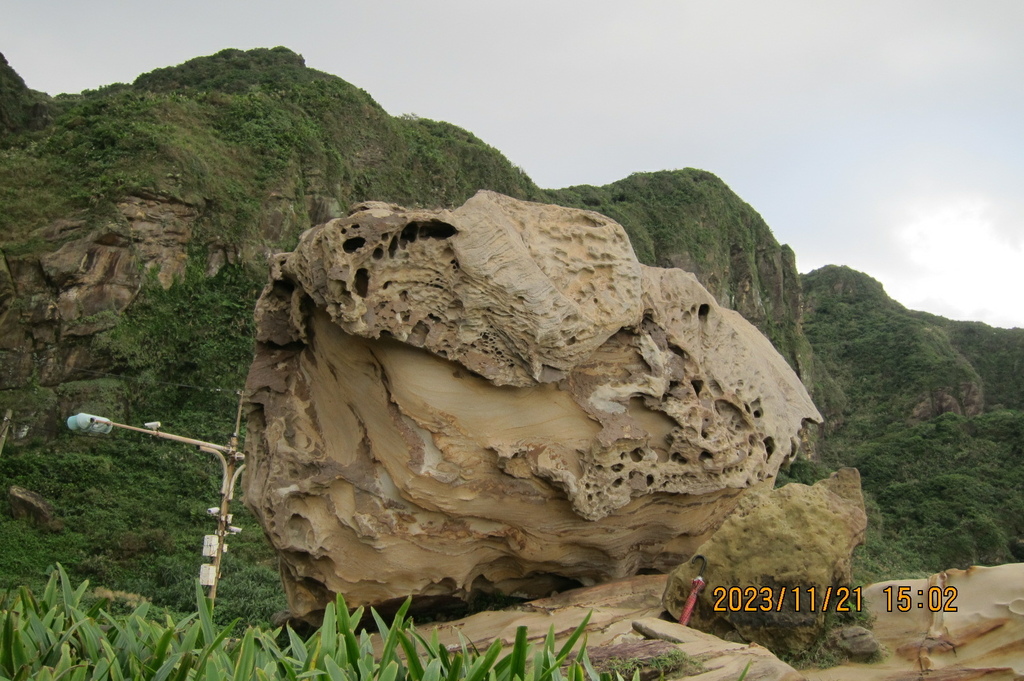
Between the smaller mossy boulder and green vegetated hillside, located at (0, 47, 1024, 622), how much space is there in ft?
25.9

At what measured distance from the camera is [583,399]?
21.9ft

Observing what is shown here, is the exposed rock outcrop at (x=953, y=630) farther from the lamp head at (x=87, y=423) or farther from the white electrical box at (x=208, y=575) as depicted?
the lamp head at (x=87, y=423)

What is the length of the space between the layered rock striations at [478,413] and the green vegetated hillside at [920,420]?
848 centimetres

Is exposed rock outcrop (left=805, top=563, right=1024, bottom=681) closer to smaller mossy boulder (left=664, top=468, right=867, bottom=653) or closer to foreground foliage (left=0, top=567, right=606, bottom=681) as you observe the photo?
smaller mossy boulder (left=664, top=468, right=867, bottom=653)

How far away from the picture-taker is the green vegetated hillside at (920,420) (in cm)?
1984

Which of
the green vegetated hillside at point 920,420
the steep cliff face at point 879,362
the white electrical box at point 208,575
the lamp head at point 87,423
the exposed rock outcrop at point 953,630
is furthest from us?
the steep cliff face at point 879,362

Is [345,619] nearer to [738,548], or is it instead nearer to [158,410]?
[738,548]

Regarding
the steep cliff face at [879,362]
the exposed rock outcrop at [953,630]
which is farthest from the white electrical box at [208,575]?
the steep cliff face at [879,362]

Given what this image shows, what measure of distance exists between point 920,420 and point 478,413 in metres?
27.0

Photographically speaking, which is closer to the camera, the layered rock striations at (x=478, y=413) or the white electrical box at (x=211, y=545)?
the layered rock striations at (x=478, y=413)

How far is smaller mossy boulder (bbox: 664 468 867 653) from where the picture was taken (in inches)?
235
